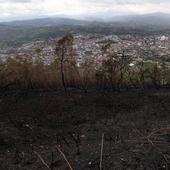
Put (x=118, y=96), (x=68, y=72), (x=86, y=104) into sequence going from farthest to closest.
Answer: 1. (x=68, y=72)
2. (x=118, y=96)
3. (x=86, y=104)

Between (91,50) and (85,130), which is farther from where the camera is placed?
(91,50)

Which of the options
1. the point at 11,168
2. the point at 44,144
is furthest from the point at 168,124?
the point at 11,168

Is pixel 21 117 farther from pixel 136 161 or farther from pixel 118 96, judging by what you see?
pixel 136 161

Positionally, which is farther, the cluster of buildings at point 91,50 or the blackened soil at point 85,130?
the cluster of buildings at point 91,50

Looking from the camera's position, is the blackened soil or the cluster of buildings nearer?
the blackened soil

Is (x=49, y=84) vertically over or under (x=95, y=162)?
under

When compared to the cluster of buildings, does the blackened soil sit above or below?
above

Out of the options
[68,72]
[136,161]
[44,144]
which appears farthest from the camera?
[68,72]

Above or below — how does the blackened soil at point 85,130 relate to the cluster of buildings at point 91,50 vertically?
above

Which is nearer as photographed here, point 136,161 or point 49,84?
point 136,161

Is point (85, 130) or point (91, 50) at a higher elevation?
point (85, 130)
